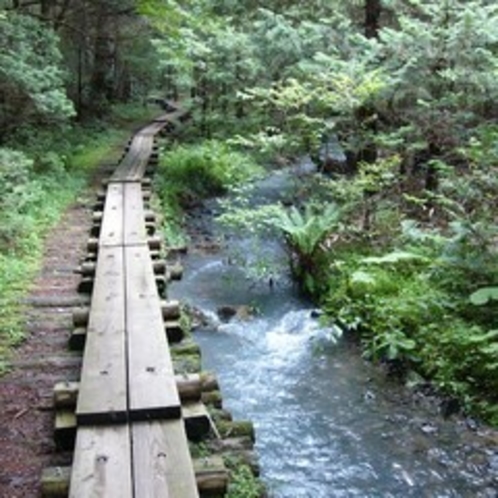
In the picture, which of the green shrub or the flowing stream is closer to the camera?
the flowing stream

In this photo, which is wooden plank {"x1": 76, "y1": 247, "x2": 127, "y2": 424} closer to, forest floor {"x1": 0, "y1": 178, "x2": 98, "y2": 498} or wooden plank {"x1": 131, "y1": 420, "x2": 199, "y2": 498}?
wooden plank {"x1": 131, "y1": 420, "x2": 199, "y2": 498}

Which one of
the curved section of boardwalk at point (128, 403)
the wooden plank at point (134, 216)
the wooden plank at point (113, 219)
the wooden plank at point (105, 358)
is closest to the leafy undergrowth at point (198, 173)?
the wooden plank at point (134, 216)

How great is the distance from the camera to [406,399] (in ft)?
25.0

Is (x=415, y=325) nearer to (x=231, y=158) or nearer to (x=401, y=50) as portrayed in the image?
(x=401, y=50)

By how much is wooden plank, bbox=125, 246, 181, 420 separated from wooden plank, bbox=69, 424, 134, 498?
0.23 meters

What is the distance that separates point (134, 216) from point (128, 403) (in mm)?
6101

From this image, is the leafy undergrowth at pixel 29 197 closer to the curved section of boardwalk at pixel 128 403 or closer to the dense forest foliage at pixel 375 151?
the dense forest foliage at pixel 375 151

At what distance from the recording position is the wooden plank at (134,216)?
28.9ft

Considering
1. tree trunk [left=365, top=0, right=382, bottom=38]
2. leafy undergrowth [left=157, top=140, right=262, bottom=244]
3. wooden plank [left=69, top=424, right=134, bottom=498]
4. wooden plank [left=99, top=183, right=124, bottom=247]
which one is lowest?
leafy undergrowth [left=157, top=140, right=262, bottom=244]

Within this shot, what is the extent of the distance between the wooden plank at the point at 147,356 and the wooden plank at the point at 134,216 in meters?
1.55

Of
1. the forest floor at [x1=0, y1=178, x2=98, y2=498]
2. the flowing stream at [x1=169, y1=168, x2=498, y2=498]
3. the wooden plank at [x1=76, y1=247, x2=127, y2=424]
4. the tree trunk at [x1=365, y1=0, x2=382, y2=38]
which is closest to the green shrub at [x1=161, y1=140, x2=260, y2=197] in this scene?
the tree trunk at [x1=365, y1=0, x2=382, y2=38]

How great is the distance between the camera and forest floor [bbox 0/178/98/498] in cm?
445

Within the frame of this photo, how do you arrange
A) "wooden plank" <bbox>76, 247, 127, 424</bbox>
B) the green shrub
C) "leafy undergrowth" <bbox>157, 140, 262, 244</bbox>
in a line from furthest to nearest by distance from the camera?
the green shrub < "leafy undergrowth" <bbox>157, 140, 262, 244</bbox> < "wooden plank" <bbox>76, 247, 127, 424</bbox>

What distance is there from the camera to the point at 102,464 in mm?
3754
